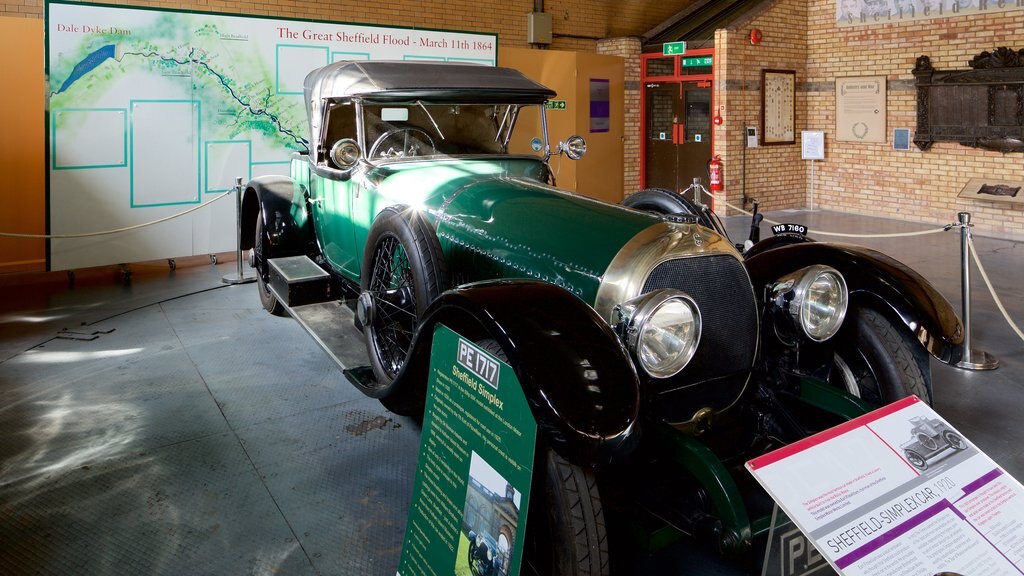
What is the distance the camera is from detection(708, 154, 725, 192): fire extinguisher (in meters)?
11.1

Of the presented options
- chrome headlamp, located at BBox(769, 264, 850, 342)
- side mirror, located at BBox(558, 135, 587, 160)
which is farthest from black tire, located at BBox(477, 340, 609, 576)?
side mirror, located at BBox(558, 135, 587, 160)

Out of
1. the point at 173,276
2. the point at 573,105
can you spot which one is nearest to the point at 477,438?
the point at 173,276

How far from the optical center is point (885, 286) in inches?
113

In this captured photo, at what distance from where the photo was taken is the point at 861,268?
2.95 m

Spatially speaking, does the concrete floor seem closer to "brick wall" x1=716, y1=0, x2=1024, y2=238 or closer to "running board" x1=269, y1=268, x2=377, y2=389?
"running board" x1=269, y1=268, x2=377, y2=389

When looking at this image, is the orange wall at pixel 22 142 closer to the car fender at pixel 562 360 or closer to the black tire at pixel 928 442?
the car fender at pixel 562 360

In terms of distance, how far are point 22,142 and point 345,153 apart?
190 inches

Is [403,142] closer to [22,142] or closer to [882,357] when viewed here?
[882,357]

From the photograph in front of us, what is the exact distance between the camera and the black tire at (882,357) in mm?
2812

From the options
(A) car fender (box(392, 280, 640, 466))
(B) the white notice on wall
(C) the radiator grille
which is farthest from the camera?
(B) the white notice on wall

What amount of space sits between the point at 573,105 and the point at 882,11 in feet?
15.0

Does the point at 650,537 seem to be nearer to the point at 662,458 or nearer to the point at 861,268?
the point at 662,458

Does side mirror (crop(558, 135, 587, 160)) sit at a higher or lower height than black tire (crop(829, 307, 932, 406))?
higher

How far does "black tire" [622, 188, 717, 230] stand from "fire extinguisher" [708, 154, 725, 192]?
6.94 meters
